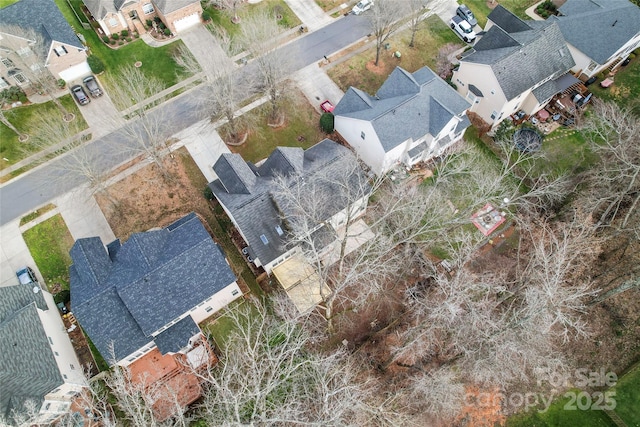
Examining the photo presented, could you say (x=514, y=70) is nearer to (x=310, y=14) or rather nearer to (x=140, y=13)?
(x=310, y=14)

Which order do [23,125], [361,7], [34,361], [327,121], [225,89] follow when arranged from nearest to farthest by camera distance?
[34,361] < [225,89] < [327,121] < [23,125] < [361,7]

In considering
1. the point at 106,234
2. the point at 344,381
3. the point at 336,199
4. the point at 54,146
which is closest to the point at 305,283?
the point at 336,199

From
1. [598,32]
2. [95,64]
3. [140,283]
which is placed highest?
[95,64]

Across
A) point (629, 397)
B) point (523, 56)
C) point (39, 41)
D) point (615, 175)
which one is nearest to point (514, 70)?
point (523, 56)

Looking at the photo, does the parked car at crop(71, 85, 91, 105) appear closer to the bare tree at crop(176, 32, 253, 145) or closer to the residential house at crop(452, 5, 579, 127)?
the bare tree at crop(176, 32, 253, 145)

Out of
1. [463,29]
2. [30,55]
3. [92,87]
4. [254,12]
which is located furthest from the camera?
[254,12]

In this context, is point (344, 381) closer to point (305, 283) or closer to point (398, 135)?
point (305, 283)

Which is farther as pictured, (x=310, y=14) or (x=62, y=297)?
(x=310, y=14)

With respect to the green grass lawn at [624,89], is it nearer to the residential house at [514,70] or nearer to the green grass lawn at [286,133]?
the residential house at [514,70]
